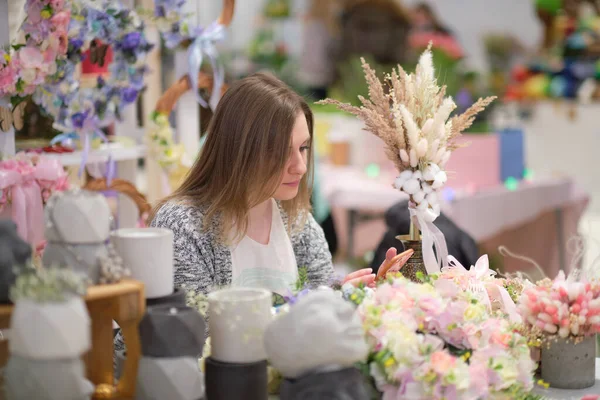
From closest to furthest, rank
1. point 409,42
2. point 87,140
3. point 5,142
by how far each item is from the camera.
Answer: point 5,142, point 87,140, point 409,42

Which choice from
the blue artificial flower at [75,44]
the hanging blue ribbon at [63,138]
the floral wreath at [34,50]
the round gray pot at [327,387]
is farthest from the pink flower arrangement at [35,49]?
the round gray pot at [327,387]

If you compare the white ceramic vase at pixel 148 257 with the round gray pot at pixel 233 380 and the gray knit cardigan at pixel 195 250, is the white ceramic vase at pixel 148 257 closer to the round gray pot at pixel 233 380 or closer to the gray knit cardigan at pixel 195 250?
the round gray pot at pixel 233 380

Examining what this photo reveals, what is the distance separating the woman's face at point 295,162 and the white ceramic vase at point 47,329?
99 centimetres

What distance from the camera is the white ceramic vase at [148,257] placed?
4.40 feet

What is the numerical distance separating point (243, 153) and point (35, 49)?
651 mm

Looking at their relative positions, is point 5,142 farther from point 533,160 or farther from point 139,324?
point 533,160

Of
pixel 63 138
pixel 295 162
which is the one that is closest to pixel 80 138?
pixel 63 138

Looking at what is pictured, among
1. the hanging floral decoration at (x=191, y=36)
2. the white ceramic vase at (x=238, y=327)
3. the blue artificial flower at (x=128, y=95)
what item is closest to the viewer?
the white ceramic vase at (x=238, y=327)

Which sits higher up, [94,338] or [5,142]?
[5,142]

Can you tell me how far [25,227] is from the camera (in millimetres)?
2150

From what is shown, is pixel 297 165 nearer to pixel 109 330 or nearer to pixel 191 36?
pixel 109 330

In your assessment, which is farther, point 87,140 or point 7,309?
point 87,140

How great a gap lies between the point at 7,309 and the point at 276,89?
1.05 metres

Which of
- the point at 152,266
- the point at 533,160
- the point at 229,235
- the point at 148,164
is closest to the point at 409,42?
the point at 533,160
